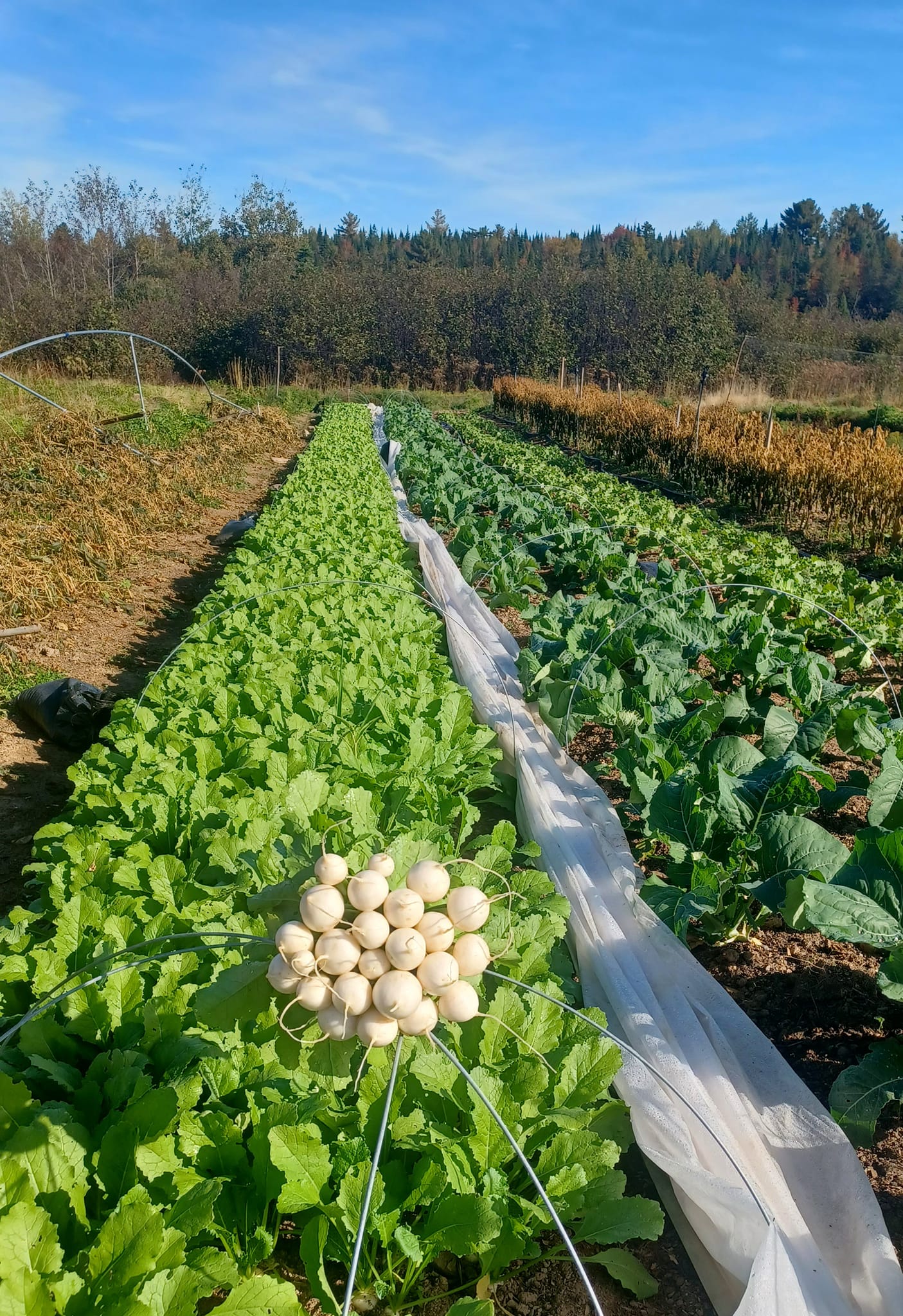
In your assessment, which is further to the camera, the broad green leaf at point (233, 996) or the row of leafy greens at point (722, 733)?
the row of leafy greens at point (722, 733)

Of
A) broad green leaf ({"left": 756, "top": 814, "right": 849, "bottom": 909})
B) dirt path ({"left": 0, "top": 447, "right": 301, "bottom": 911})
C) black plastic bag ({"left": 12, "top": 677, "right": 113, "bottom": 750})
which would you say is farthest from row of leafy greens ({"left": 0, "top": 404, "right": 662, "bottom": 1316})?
black plastic bag ({"left": 12, "top": 677, "right": 113, "bottom": 750})

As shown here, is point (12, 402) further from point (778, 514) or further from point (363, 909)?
point (363, 909)

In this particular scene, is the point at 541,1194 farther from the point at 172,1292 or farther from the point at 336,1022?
the point at 172,1292

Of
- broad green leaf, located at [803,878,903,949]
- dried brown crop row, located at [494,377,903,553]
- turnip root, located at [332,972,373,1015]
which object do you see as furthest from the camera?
dried brown crop row, located at [494,377,903,553]

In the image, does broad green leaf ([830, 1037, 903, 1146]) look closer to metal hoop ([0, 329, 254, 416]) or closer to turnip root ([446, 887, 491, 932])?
turnip root ([446, 887, 491, 932])

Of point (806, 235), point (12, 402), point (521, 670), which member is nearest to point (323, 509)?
point (521, 670)

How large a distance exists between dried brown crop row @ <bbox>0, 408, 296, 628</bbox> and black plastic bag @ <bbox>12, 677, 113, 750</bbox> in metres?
1.78

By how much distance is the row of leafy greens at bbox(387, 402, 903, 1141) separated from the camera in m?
2.92

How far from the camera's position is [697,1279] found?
2.36 meters

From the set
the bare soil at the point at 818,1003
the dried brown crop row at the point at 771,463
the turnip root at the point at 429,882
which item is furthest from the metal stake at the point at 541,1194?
the dried brown crop row at the point at 771,463

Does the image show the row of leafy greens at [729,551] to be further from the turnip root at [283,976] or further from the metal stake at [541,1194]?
the turnip root at [283,976]

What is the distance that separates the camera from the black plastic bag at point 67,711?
5.98 metres

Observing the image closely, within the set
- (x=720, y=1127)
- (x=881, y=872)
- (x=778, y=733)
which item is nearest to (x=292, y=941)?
(x=720, y=1127)

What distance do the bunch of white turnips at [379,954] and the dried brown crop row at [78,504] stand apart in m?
6.95
